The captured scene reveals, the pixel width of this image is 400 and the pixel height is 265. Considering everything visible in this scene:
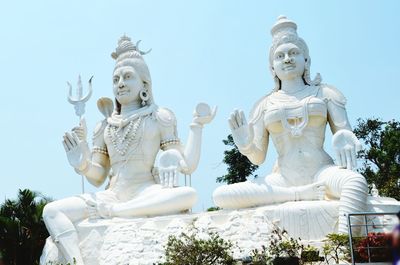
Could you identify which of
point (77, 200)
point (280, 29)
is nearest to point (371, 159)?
point (280, 29)

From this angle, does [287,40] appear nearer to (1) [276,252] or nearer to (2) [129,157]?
(2) [129,157]

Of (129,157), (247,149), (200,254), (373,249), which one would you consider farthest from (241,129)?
(373,249)

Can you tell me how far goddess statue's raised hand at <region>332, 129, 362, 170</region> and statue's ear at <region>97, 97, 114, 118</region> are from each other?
159 inches

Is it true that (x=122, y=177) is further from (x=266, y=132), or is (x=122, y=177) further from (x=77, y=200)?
(x=266, y=132)

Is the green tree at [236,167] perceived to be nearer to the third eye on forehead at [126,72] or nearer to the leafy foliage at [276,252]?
the third eye on forehead at [126,72]

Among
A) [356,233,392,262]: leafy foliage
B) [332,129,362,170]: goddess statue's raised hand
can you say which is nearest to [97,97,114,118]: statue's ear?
[332,129,362,170]: goddess statue's raised hand

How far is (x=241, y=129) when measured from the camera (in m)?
8.69

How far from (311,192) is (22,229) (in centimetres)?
719

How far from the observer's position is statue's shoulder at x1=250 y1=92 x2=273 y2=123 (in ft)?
30.3

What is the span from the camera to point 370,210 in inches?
306

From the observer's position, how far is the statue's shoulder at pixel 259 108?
9227 millimetres

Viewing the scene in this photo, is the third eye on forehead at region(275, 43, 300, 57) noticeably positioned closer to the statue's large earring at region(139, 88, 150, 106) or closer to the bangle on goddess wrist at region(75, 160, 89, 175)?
the statue's large earring at region(139, 88, 150, 106)

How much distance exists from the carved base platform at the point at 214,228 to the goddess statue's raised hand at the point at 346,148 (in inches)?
25.6

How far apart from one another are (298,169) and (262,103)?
128 centimetres
